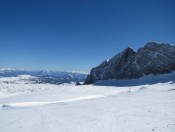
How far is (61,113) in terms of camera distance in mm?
20828

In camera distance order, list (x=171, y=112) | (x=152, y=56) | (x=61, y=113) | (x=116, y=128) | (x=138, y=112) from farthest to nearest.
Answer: (x=152, y=56) → (x=61, y=113) → (x=138, y=112) → (x=171, y=112) → (x=116, y=128)

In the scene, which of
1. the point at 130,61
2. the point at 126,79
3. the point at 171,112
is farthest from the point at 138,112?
the point at 130,61

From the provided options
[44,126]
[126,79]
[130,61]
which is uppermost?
[130,61]

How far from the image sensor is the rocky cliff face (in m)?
51.4

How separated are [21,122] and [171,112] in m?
13.3

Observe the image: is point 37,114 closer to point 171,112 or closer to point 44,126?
point 44,126

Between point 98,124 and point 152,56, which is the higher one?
point 152,56

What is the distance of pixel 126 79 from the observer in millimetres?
54906

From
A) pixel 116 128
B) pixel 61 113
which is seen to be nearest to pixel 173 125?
pixel 116 128

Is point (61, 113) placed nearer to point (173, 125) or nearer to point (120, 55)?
point (173, 125)

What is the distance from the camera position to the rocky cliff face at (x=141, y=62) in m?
51.4

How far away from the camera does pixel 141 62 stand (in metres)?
54.9

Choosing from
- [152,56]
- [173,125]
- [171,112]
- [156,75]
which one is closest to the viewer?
[173,125]

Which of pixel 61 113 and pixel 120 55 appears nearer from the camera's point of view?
pixel 61 113
